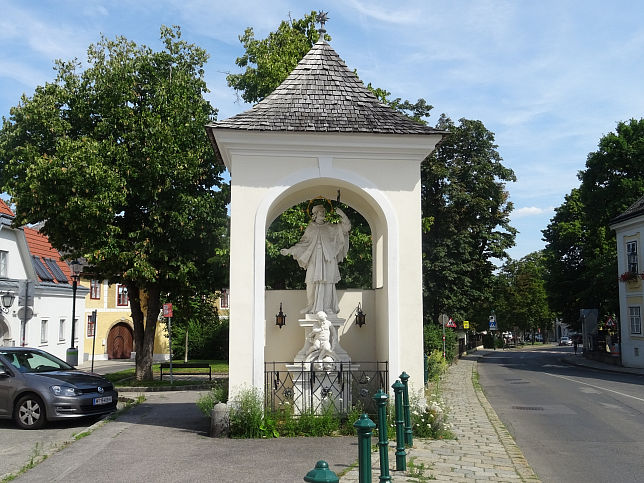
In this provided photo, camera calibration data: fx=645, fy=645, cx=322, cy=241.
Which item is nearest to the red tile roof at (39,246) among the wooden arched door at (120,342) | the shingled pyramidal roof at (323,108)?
the wooden arched door at (120,342)

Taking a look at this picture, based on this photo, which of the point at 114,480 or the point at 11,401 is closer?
the point at 114,480

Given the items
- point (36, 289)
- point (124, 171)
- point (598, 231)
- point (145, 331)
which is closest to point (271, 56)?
point (124, 171)

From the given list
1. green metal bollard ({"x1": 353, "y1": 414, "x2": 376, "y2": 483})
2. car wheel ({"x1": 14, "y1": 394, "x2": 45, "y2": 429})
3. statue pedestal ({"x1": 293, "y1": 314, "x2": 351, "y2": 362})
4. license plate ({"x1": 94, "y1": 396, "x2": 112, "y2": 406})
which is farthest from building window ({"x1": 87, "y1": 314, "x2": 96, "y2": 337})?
green metal bollard ({"x1": 353, "y1": 414, "x2": 376, "y2": 483})

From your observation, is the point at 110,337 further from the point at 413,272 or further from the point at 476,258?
the point at 413,272

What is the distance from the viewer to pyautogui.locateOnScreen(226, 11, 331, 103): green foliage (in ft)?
72.9

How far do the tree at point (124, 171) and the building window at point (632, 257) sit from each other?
877 inches

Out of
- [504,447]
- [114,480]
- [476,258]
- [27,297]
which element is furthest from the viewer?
[476,258]

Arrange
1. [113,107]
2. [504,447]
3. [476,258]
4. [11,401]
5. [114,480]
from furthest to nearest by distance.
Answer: [476,258] < [113,107] < [11,401] < [504,447] < [114,480]

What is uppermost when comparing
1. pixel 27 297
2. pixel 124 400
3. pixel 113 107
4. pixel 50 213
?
pixel 113 107

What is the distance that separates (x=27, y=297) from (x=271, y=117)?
10874 millimetres

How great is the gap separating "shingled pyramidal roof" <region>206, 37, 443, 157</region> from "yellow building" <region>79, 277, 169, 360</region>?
35.1 meters

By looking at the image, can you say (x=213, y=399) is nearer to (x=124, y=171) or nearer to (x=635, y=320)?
(x=124, y=171)

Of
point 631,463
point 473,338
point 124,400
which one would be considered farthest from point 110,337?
point 631,463

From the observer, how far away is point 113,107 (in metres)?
20.8
